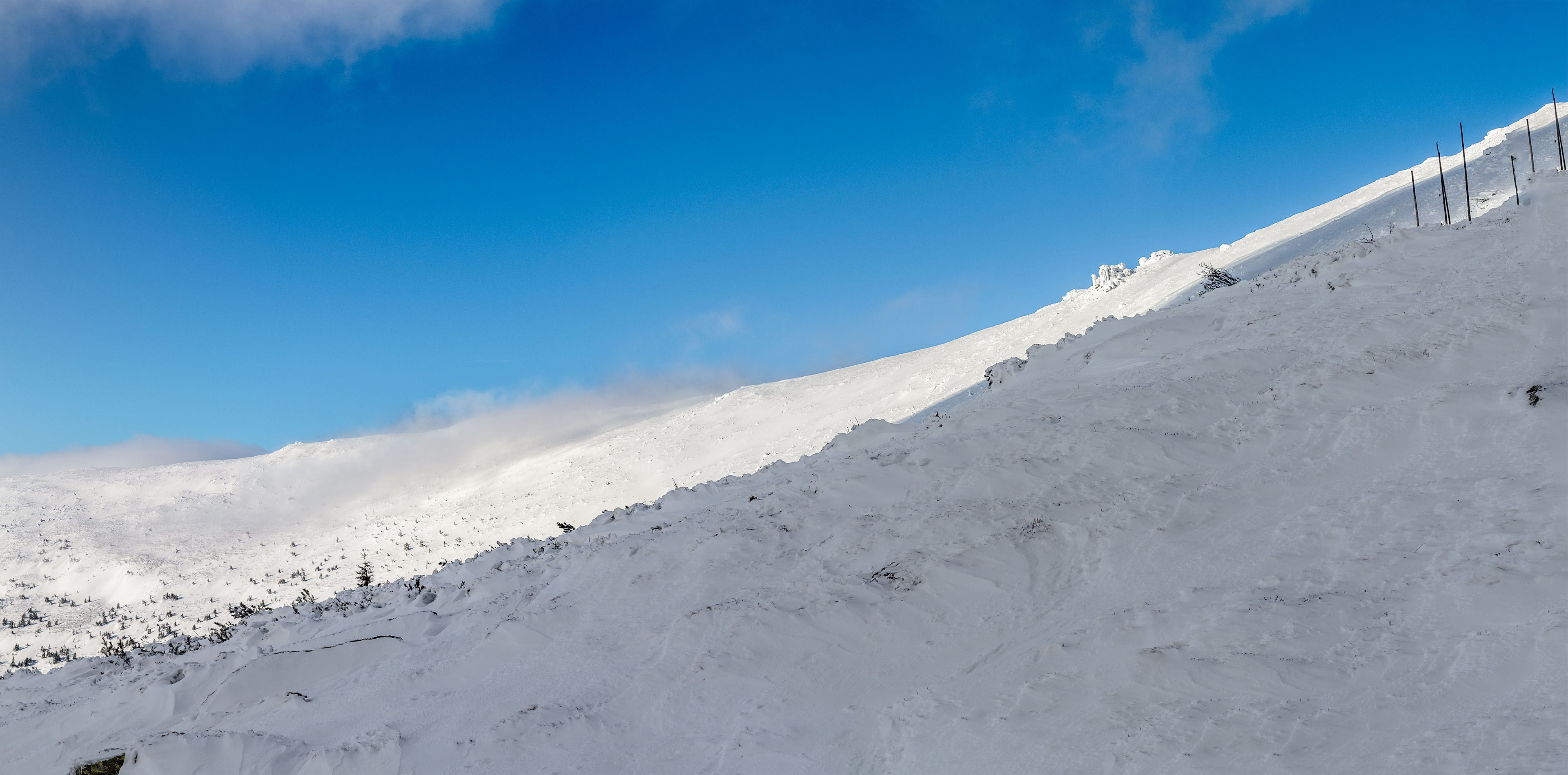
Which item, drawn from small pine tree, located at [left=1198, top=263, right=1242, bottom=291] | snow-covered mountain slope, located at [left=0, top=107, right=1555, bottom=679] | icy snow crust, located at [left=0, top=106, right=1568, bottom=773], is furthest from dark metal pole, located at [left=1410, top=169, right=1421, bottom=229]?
icy snow crust, located at [left=0, top=106, right=1568, bottom=773]

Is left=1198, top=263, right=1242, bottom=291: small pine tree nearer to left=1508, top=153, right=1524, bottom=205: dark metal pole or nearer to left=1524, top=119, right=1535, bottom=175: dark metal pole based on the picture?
left=1508, top=153, right=1524, bottom=205: dark metal pole

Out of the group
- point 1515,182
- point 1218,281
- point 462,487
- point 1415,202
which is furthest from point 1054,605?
point 462,487

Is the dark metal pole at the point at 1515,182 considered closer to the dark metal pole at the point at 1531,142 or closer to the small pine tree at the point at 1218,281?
the dark metal pole at the point at 1531,142

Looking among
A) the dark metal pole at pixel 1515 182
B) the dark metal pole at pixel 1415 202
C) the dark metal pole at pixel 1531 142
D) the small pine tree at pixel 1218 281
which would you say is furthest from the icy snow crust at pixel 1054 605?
the dark metal pole at pixel 1531 142

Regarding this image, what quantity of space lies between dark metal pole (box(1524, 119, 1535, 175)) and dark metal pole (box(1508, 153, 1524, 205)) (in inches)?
13.4

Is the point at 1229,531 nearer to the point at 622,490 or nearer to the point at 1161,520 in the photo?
the point at 1161,520

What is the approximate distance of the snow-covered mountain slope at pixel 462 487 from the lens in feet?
81.8

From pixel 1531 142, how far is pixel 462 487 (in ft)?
152

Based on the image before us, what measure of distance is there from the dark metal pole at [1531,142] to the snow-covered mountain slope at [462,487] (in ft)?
0.93

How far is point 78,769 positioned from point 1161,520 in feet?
26.6

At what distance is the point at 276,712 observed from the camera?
5.71 meters

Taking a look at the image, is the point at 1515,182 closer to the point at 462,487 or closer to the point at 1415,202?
the point at 1415,202

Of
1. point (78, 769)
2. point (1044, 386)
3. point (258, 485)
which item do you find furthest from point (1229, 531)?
point (258, 485)

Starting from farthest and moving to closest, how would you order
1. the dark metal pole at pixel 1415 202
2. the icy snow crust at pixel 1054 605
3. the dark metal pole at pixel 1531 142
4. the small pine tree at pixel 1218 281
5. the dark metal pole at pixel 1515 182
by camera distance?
the dark metal pole at pixel 1531 142 → the dark metal pole at pixel 1415 202 → the small pine tree at pixel 1218 281 → the dark metal pole at pixel 1515 182 → the icy snow crust at pixel 1054 605
